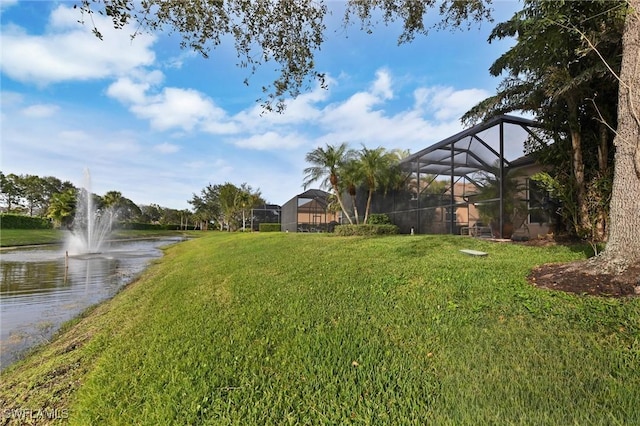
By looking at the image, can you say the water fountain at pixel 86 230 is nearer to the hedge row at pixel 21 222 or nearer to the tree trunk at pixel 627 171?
the hedge row at pixel 21 222

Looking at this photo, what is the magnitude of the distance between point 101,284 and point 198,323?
719 centimetres

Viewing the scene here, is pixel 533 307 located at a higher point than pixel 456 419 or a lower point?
higher

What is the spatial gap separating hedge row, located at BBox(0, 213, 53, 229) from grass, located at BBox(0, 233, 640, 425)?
131 feet

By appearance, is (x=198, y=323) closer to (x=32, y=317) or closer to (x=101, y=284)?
(x=32, y=317)

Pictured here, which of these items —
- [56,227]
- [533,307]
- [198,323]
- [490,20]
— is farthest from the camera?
[56,227]

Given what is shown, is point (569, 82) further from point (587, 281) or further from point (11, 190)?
point (11, 190)

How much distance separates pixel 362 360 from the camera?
8.80 ft

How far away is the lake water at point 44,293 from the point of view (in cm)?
495

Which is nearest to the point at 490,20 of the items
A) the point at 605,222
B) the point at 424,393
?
the point at 605,222

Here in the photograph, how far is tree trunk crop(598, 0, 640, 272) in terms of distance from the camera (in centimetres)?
372

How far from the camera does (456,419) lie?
194 cm

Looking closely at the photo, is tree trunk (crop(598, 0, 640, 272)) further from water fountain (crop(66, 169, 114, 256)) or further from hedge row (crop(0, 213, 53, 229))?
hedge row (crop(0, 213, 53, 229))

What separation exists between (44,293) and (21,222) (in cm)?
3729

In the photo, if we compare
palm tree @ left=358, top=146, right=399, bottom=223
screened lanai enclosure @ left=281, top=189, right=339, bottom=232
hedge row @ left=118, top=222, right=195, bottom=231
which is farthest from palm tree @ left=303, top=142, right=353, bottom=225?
hedge row @ left=118, top=222, right=195, bottom=231
